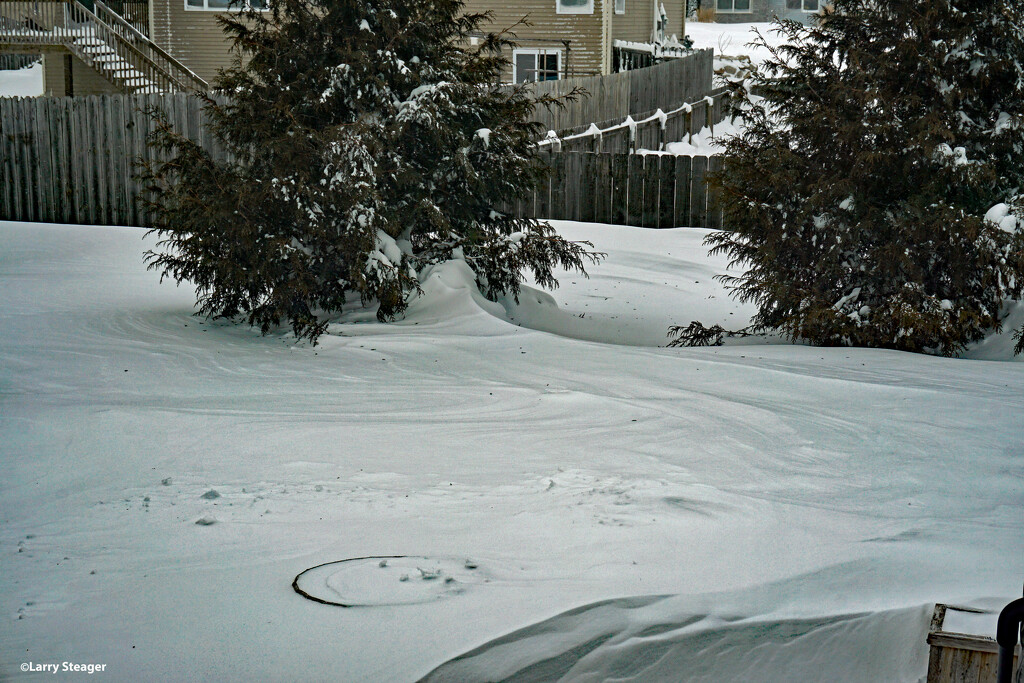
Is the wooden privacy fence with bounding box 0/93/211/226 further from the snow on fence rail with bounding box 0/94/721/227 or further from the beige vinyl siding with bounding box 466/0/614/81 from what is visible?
the beige vinyl siding with bounding box 466/0/614/81

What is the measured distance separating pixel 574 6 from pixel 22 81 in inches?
742

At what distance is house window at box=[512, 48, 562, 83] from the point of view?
27125 mm

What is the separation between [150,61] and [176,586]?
20321mm

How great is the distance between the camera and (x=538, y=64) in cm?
2736

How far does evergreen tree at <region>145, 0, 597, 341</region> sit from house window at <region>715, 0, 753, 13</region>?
41.3 meters

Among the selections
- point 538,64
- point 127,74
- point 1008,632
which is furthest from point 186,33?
point 1008,632

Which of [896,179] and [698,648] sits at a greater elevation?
[896,179]

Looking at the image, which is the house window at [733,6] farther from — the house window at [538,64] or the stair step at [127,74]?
the stair step at [127,74]

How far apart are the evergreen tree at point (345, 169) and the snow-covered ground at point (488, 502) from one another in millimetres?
601

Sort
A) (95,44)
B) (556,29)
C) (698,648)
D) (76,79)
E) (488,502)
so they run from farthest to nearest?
(556,29) → (76,79) → (95,44) → (488,502) → (698,648)

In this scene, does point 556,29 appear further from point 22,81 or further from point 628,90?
point 22,81

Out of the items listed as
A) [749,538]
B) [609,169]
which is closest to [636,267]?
[609,169]

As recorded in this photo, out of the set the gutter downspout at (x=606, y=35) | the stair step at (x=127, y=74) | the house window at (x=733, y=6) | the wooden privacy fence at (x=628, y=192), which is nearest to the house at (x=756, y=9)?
the house window at (x=733, y=6)

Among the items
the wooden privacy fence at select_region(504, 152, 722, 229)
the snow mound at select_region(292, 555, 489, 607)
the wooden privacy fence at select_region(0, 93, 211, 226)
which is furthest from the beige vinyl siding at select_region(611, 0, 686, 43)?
the snow mound at select_region(292, 555, 489, 607)
